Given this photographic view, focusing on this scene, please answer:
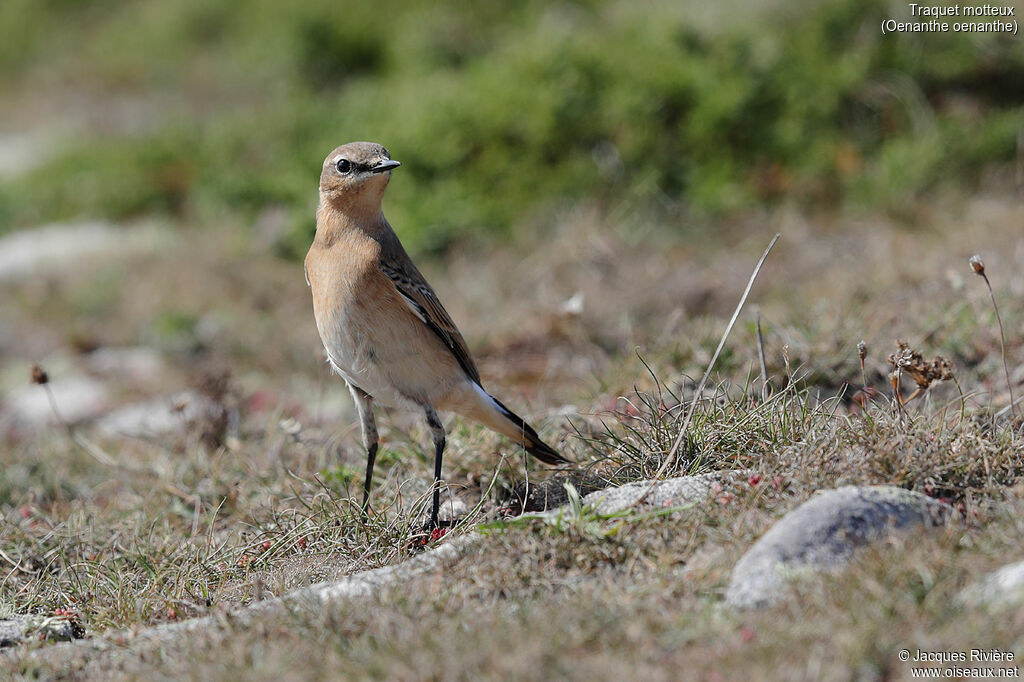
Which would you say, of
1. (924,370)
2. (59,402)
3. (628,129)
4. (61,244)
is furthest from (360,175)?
(61,244)

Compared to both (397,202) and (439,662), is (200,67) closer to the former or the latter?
(397,202)

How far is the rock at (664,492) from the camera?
13.2 feet

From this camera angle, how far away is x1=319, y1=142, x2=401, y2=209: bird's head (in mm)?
5043

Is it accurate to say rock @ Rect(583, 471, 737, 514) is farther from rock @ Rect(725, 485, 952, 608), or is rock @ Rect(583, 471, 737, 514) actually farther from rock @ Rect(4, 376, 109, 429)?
rock @ Rect(4, 376, 109, 429)

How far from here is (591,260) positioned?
8.97 meters

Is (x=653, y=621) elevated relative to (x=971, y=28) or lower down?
lower down

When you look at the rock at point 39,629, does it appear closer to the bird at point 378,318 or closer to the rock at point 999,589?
the bird at point 378,318

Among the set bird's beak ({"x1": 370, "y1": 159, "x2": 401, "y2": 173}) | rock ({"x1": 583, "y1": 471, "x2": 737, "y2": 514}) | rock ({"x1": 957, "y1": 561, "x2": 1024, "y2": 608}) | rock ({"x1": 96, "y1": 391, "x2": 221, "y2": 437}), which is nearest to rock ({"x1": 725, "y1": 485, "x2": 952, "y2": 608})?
rock ({"x1": 957, "y1": 561, "x2": 1024, "y2": 608})

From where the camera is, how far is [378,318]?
4930 mm

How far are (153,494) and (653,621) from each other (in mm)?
3464

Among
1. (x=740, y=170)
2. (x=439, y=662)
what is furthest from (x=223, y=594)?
(x=740, y=170)
